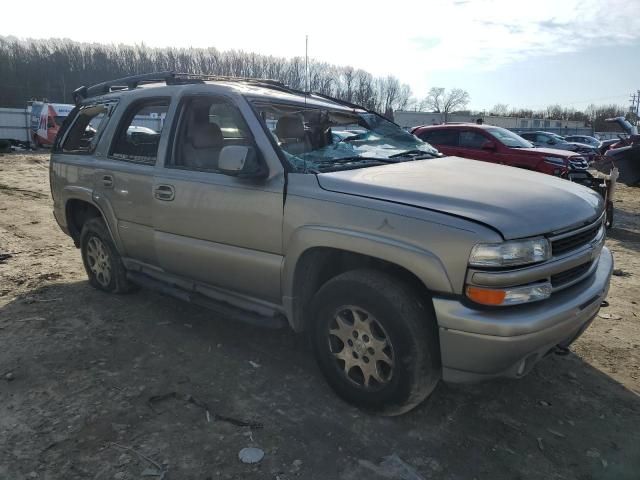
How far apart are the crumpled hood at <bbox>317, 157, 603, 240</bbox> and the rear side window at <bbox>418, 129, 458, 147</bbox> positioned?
307 inches

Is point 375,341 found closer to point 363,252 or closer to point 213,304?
point 363,252

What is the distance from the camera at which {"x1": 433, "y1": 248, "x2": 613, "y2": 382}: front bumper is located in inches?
91.6

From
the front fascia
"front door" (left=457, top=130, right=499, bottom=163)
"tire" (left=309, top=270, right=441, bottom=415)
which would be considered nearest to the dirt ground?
"tire" (left=309, top=270, right=441, bottom=415)

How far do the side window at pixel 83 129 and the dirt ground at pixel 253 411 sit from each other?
1.65 metres

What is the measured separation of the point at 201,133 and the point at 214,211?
760 millimetres

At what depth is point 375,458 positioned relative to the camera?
8.32 feet

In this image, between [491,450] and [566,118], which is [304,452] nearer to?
[491,450]

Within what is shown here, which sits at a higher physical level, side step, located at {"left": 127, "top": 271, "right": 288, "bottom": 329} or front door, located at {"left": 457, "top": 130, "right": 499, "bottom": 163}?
front door, located at {"left": 457, "top": 130, "right": 499, "bottom": 163}

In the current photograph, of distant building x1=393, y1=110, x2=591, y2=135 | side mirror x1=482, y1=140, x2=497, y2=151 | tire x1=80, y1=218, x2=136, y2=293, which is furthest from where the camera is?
distant building x1=393, y1=110, x2=591, y2=135

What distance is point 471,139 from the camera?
10734mm

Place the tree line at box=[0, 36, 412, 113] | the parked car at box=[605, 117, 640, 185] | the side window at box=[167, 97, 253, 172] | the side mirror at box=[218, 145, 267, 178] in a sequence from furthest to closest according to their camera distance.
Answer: the tree line at box=[0, 36, 412, 113]
the parked car at box=[605, 117, 640, 185]
the side window at box=[167, 97, 253, 172]
the side mirror at box=[218, 145, 267, 178]

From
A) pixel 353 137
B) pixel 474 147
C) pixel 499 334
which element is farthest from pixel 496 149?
pixel 499 334

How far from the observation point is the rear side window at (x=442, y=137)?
35.6 ft

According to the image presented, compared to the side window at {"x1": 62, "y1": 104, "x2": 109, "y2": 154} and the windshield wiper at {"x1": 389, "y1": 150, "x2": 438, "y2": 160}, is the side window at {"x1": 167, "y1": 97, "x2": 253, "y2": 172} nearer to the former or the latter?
the windshield wiper at {"x1": 389, "y1": 150, "x2": 438, "y2": 160}
